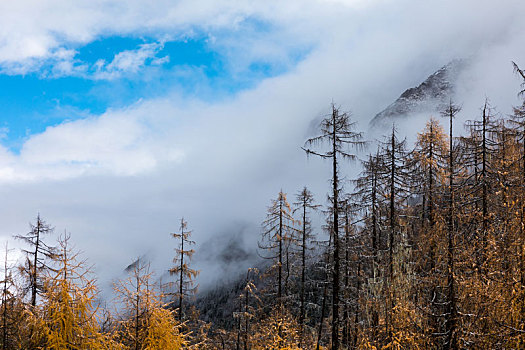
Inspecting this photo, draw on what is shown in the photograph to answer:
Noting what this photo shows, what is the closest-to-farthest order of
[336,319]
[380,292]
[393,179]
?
[380,292], [336,319], [393,179]

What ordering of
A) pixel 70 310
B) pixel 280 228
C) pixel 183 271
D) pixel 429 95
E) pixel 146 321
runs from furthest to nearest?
pixel 429 95 < pixel 183 271 < pixel 280 228 < pixel 146 321 < pixel 70 310

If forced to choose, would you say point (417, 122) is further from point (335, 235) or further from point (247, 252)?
point (335, 235)

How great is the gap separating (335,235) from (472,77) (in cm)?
14650

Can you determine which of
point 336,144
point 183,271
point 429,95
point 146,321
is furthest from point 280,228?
point 429,95

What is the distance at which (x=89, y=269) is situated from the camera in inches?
382

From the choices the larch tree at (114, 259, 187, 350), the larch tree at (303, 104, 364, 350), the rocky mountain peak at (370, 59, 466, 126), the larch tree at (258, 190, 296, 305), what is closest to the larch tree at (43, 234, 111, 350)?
the larch tree at (114, 259, 187, 350)

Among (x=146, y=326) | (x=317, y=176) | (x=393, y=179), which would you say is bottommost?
(x=146, y=326)

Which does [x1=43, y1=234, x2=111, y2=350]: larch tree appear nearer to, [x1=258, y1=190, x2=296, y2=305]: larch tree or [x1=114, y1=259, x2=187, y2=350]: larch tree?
[x1=114, y1=259, x2=187, y2=350]: larch tree

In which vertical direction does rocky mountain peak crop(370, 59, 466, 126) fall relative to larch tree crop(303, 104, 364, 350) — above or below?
above

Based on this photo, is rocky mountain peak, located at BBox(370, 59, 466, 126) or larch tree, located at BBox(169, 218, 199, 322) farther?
rocky mountain peak, located at BBox(370, 59, 466, 126)

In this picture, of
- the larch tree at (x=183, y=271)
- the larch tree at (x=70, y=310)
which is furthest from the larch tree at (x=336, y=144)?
the larch tree at (x=183, y=271)

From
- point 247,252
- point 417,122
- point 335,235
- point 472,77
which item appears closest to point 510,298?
point 335,235

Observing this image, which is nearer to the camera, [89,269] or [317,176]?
[89,269]

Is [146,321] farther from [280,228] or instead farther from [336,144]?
[280,228]
